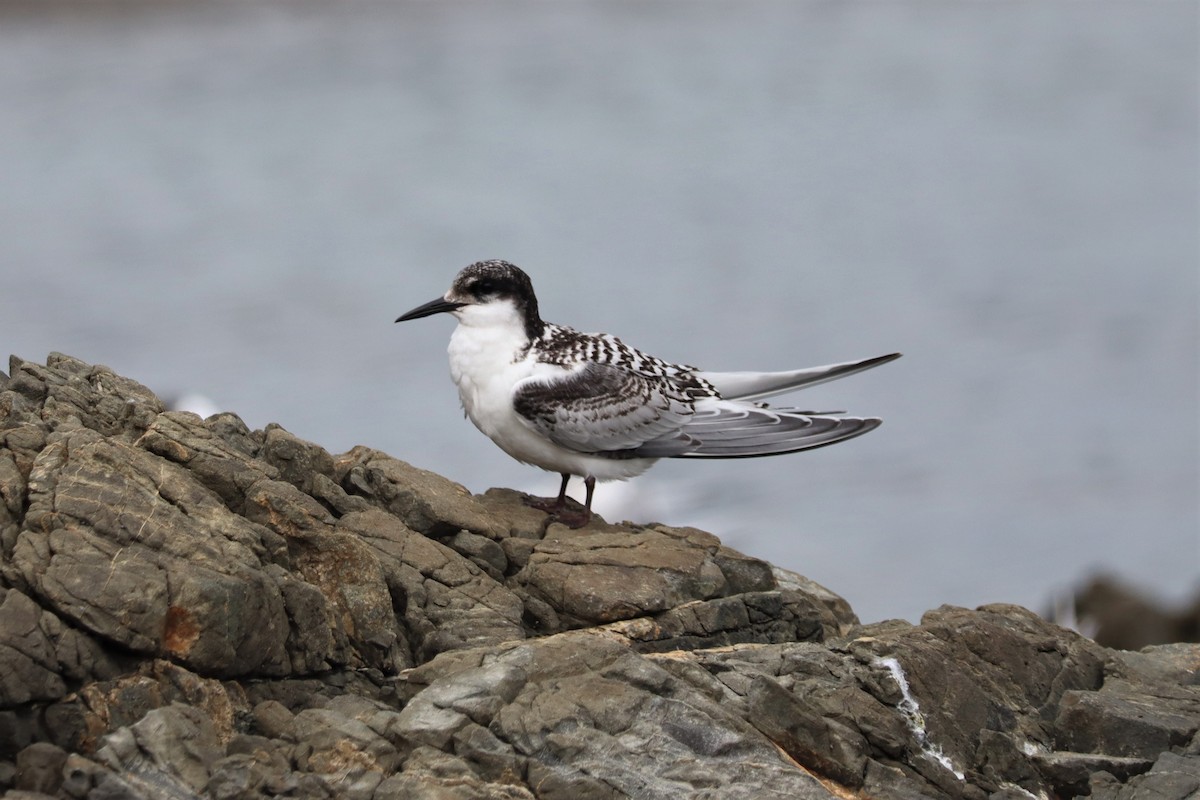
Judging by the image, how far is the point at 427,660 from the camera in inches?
286

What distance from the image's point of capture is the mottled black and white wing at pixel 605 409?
9.22 metres

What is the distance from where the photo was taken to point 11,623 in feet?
19.7

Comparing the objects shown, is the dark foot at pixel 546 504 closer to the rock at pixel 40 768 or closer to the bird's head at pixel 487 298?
the bird's head at pixel 487 298

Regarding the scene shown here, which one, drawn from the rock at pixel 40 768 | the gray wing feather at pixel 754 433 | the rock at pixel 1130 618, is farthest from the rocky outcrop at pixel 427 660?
the rock at pixel 1130 618

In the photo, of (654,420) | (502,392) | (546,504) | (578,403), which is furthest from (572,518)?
(654,420)

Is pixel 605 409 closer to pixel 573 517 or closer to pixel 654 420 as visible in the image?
pixel 654 420

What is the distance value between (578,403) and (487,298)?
2.74 feet

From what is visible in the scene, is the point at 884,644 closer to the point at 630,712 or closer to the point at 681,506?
the point at 630,712

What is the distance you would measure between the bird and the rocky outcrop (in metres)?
0.90

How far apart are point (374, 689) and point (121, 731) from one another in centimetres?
127

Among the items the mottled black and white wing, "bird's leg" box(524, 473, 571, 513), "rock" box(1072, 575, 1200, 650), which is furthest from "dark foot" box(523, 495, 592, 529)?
"rock" box(1072, 575, 1200, 650)

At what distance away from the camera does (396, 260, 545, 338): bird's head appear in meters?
9.50

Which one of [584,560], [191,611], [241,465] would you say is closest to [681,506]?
[584,560]

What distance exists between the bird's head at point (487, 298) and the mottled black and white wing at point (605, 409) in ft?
1.54
